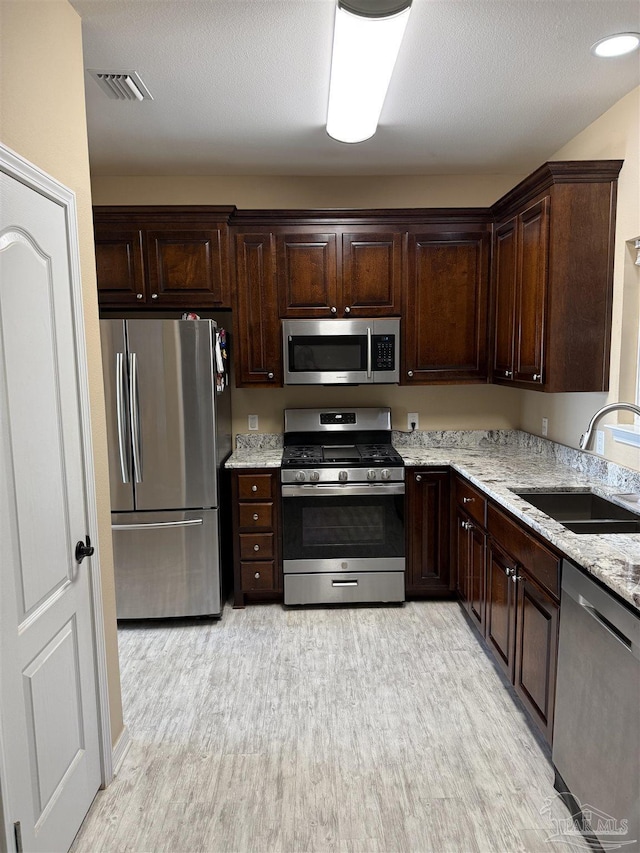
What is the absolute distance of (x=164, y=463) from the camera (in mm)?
3109

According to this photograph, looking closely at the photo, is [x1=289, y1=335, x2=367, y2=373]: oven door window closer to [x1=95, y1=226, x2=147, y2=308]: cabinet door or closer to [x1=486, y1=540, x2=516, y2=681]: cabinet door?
[x1=95, y1=226, x2=147, y2=308]: cabinet door

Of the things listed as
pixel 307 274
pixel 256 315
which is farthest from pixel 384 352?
pixel 256 315

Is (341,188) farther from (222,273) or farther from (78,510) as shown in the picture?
(78,510)

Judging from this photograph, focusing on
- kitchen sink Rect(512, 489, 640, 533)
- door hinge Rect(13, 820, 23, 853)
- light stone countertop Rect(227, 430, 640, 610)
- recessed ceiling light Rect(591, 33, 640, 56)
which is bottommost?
door hinge Rect(13, 820, 23, 853)

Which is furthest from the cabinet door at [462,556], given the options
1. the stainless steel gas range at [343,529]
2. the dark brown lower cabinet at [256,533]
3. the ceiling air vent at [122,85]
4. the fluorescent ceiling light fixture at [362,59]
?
the ceiling air vent at [122,85]

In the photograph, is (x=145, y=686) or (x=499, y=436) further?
(x=499, y=436)

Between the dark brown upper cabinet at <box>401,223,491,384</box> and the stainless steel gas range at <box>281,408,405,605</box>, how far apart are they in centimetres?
69

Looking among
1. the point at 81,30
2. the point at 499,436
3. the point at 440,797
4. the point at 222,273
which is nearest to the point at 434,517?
the point at 499,436

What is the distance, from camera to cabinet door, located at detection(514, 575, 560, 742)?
6.48 ft

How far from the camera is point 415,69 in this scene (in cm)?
232

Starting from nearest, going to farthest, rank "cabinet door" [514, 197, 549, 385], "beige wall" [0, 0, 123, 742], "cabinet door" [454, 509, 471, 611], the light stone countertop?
"beige wall" [0, 0, 123, 742]
the light stone countertop
"cabinet door" [514, 197, 549, 385]
"cabinet door" [454, 509, 471, 611]

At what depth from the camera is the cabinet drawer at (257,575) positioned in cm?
340

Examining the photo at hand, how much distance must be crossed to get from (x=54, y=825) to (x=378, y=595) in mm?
2129

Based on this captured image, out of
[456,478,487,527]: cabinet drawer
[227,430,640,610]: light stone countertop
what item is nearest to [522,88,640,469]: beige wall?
[227,430,640,610]: light stone countertop
